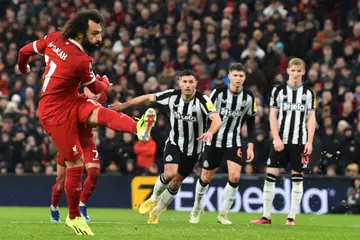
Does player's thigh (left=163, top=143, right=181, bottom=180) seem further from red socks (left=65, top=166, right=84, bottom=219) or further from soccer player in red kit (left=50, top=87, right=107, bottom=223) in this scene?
red socks (left=65, top=166, right=84, bottom=219)

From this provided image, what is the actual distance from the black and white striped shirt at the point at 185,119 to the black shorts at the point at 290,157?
1.13 meters

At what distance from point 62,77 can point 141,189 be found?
9.71 metres

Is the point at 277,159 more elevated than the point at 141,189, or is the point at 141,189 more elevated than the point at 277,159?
the point at 277,159

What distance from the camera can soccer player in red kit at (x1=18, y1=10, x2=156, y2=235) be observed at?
10.8m

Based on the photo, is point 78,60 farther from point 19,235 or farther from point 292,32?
point 292,32

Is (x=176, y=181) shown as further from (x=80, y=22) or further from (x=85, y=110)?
(x=80, y=22)

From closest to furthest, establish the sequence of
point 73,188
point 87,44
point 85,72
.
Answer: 1. point 85,72
2. point 87,44
3. point 73,188

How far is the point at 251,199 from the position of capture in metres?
19.6

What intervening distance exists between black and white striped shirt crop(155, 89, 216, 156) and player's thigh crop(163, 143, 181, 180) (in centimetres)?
8

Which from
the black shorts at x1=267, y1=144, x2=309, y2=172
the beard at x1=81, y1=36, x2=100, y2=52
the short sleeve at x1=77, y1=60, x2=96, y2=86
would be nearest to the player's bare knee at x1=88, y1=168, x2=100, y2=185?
the black shorts at x1=267, y1=144, x2=309, y2=172

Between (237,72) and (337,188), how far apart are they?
17.5ft

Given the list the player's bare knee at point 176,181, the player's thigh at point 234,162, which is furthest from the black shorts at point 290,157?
the player's bare knee at point 176,181

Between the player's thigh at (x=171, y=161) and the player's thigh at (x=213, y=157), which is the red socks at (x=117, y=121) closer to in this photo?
the player's thigh at (x=171, y=161)

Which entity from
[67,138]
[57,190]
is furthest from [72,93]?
[57,190]
